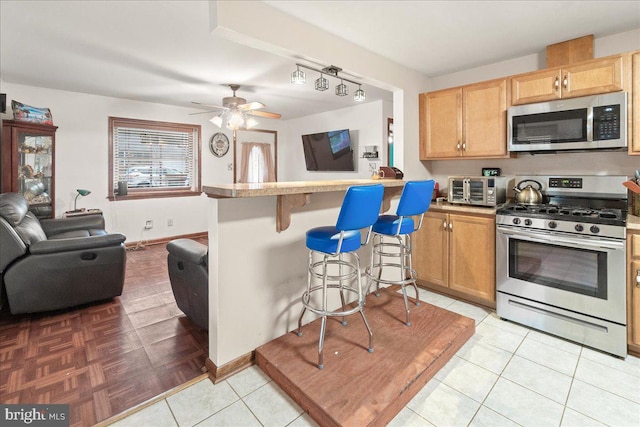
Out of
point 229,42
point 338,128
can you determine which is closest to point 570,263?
point 229,42

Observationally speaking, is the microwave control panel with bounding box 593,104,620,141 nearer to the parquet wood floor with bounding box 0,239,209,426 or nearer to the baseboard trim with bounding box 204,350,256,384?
the baseboard trim with bounding box 204,350,256,384

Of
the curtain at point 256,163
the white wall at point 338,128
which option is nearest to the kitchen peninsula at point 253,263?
the white wall at point 338,128

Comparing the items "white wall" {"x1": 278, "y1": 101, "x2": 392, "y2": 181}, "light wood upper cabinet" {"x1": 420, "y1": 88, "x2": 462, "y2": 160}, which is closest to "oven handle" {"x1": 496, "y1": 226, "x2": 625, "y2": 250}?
"light wood upper cabinet" {"x1": 420, "y1": 88, "x2": 462, "y2": 160}

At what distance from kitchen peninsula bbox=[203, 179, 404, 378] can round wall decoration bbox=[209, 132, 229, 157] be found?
4474 mm

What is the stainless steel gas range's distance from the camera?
2.18 m

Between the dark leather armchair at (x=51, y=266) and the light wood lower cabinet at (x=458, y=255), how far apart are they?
304cm

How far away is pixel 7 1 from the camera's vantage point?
7.34 feet

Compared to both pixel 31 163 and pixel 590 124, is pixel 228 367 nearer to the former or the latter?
pixel 590 124

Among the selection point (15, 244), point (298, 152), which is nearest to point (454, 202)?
point (15, 244)

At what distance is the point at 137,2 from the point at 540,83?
3288mm

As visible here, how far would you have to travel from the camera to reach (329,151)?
20.2 ft

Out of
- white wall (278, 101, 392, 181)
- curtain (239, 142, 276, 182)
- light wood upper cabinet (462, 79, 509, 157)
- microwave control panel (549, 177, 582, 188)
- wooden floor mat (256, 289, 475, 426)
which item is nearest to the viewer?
wooden floor mat (256, 289, 475, 426)

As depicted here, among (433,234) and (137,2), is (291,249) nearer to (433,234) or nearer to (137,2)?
(433,234)

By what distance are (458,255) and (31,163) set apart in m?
5.28
